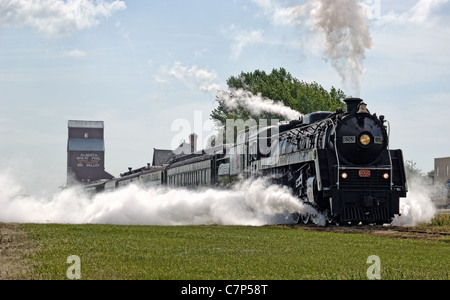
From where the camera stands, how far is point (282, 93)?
7456 centimetres

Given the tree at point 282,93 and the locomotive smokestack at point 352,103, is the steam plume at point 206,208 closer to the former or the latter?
the locomotive smokestack at point 352,103

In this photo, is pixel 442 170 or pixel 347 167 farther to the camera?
pixel 442 170

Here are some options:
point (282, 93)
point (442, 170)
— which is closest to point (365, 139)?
point (282, 93)

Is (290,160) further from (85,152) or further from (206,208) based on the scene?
(85,152)

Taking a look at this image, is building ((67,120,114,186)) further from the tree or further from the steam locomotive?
the steam locomotive

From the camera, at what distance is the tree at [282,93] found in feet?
235

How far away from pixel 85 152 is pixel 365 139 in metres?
117

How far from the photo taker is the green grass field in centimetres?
1128

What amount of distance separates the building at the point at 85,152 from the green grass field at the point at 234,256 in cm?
11615

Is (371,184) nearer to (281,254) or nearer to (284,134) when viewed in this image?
(284,134)
